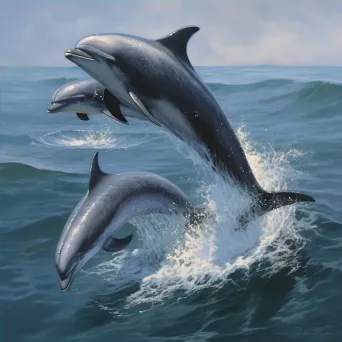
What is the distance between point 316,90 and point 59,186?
30147 millimetres

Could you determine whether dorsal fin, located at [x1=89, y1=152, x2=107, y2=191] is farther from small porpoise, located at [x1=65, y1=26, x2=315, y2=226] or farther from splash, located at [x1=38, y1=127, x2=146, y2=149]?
splash, located at [x1=38, y1=127, x2=146, y2=149]

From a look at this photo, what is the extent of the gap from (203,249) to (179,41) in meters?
5.35

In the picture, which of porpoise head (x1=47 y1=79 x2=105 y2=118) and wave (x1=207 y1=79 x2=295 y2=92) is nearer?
porpoise head (x1=47 y1=79 x2=105 y2=118)

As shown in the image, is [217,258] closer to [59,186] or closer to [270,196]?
[270,196]

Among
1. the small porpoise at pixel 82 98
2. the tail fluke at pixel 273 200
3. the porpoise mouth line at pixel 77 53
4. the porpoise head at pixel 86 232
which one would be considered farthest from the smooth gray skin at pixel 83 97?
the tail fluke at pixel 273 200

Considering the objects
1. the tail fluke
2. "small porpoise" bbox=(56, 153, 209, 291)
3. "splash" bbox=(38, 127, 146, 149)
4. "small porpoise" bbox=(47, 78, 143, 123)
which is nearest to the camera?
"small porpoise" bbox=(56, 153, 209, 291)

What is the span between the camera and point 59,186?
58.5 feet

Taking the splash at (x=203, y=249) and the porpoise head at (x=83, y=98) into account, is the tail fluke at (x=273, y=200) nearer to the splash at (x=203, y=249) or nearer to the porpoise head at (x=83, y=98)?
the splash at (x=203, y=249)

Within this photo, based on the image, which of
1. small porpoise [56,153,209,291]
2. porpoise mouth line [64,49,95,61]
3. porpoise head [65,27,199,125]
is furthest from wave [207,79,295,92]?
porpoise mouth line [64,49,95,61]

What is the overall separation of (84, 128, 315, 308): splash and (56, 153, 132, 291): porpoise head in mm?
1589

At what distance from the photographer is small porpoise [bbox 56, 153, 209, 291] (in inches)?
356

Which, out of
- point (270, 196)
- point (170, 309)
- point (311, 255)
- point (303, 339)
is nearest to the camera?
point (303, 339)

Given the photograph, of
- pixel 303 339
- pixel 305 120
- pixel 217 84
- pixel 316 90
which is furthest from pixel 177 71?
pixel 217 84

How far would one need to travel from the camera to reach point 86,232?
9.25 metres
